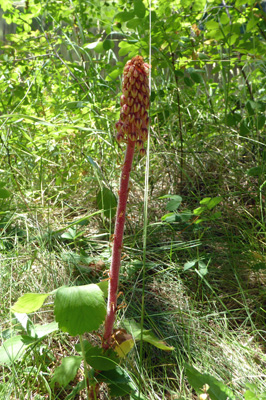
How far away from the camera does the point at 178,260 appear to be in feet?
5.39

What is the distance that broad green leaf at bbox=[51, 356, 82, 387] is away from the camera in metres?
1.00

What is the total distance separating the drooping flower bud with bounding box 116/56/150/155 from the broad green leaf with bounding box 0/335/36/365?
1.88 ft

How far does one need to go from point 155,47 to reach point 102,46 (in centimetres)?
25

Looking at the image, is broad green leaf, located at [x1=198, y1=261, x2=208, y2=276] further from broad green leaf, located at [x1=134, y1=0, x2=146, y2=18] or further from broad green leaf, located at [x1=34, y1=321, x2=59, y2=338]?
broad green leaf, located at [x1=134, y1=0, x2=146, y2=18]

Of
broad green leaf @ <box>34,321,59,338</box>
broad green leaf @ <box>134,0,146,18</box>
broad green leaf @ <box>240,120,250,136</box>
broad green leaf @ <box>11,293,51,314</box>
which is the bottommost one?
broad green leaf @ <box>34,321,59,338</box>

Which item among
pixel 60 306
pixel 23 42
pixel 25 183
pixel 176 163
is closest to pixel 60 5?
pixel 23 42

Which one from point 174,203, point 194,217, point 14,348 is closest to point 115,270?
point 14,348

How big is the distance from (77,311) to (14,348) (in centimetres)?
29

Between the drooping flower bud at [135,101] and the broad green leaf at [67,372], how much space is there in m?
0.56

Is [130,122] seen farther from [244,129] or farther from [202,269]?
[244,129]

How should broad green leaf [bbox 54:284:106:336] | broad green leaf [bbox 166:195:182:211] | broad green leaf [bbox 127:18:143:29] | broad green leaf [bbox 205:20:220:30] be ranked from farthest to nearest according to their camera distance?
broad green leaf [bbox 205:20:220:30] → broad green leaf [bbox 127:18:143:29] → broad green leaf [bbox 166:195:182:211] → broad green leaf [bbox 54:284:106:336]

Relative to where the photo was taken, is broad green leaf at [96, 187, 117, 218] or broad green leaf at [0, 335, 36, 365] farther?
broad green leaf at [96, 187, 117, 218]

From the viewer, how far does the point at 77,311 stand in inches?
36.3

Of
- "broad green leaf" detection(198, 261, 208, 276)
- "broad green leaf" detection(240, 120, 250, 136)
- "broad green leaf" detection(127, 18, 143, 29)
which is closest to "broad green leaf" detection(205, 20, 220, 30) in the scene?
"broad green leaf" detection(127, 18, 143, 29)
